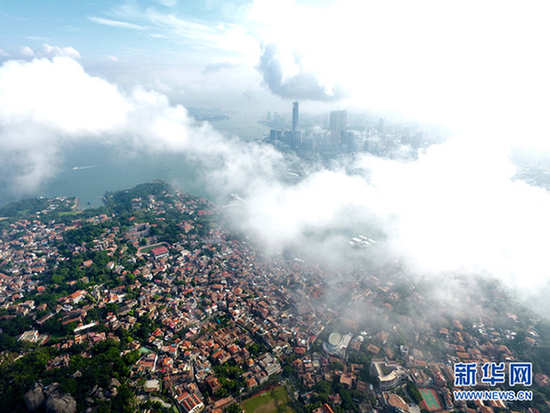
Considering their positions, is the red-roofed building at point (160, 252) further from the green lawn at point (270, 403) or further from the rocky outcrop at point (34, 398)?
the green lawn at point (270, 403)

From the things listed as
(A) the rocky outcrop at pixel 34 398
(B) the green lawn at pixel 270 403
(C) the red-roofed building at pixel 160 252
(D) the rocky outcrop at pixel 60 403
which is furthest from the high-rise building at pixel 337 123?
(A) the rocky outcrop at pixel 34 398

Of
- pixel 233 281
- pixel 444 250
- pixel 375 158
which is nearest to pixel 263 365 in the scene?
pixel 233 281

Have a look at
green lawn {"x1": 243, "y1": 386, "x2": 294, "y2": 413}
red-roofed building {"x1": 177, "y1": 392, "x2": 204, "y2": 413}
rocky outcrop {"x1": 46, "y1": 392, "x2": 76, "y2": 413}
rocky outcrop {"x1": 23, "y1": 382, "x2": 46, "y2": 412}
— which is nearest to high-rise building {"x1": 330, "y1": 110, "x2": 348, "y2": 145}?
green lawn {"x1": 243, "y1": 386, "x2": 294, "y2": 413}

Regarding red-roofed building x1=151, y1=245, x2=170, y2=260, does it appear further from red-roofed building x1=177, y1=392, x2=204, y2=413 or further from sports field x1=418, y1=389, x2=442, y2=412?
sports field x1=418, y1=389, x2=442, y2=412

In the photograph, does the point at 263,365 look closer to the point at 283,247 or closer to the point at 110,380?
the point at 110,380

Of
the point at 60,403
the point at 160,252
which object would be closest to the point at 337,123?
the point at 160,252

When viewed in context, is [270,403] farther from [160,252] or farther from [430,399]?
[160,252]
